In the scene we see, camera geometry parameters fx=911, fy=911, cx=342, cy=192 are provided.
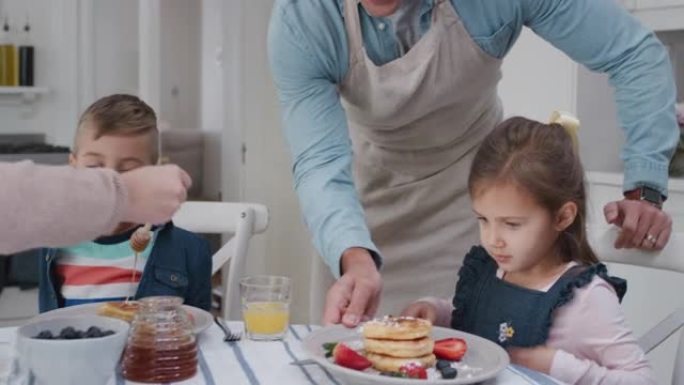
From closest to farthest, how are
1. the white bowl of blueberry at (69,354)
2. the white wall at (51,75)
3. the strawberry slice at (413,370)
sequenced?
the white bowl of blueberry at (69,354)
the strawberry slice at (413,370)
the white wall at (51,75)

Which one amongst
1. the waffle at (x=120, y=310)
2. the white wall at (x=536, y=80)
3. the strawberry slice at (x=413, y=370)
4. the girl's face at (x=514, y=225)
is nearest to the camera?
the strawberry slice at (x=413, y=370)

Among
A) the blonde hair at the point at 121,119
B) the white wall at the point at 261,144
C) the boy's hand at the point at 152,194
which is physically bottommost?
the white wall at the point at 261,144

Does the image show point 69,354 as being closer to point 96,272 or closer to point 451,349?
point 451,349

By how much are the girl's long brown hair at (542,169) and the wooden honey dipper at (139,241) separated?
60 cm

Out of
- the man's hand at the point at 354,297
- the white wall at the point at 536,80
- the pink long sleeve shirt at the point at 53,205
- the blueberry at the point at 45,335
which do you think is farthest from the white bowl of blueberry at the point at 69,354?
the white wall at the point at 536,80

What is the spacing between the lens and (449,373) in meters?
1.06

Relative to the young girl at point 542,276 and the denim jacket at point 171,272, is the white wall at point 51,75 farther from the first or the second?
the young girl at point 542,276

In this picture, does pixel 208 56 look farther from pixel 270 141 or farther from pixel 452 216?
pixel 452 216

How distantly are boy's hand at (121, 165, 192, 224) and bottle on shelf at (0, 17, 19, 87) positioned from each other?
10.2 ft

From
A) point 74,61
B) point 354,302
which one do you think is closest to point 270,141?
point 74,61

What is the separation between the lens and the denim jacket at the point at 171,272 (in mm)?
1604

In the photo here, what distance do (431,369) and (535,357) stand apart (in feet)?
0.78

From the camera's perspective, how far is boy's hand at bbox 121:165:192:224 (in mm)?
892

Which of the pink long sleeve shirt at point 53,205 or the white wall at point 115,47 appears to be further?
the white wall at point 115,47
